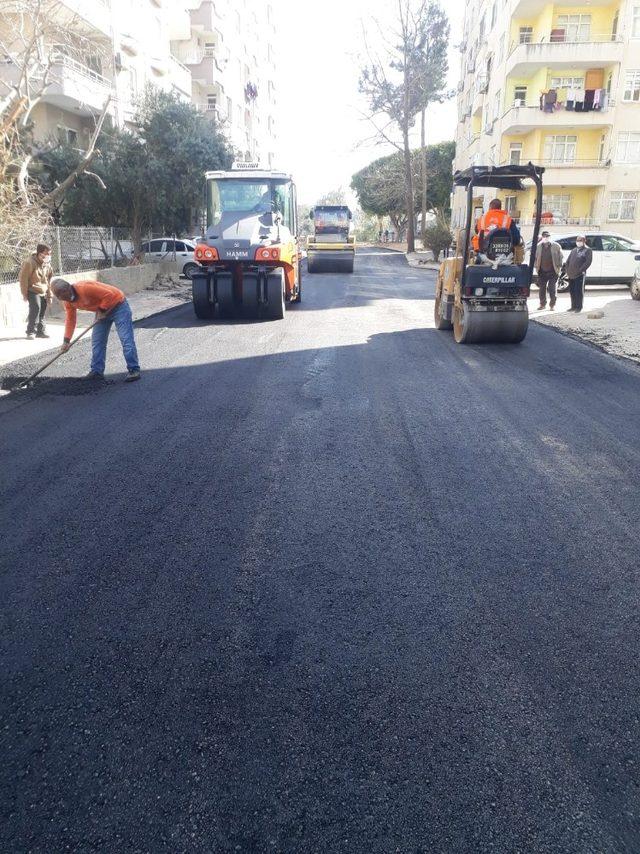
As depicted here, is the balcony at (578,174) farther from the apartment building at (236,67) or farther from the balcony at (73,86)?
the balcony at (73,86)

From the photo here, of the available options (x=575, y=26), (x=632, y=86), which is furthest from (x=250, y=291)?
(x=575, y=26)

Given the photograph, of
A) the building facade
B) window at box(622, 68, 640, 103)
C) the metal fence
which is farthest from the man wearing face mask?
window at box(622, 68, 640, 103)

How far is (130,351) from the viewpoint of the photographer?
28.8ft

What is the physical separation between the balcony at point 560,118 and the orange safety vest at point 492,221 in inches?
1123

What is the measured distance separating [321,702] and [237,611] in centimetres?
82

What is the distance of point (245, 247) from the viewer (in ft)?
45.2

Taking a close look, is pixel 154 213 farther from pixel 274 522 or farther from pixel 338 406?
pixel 274 522

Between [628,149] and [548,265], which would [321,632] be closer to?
[548,265]

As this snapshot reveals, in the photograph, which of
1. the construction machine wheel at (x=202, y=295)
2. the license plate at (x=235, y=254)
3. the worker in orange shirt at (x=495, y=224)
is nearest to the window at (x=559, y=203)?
the license plate at (x=235, y=254)

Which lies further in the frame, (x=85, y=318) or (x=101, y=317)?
(x=85, y=318)

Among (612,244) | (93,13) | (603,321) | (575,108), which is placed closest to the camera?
(603,321)

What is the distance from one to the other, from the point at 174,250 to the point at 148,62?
1247 centimetres

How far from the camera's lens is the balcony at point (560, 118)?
113 ft

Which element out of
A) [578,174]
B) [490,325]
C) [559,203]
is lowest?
[490,325]
